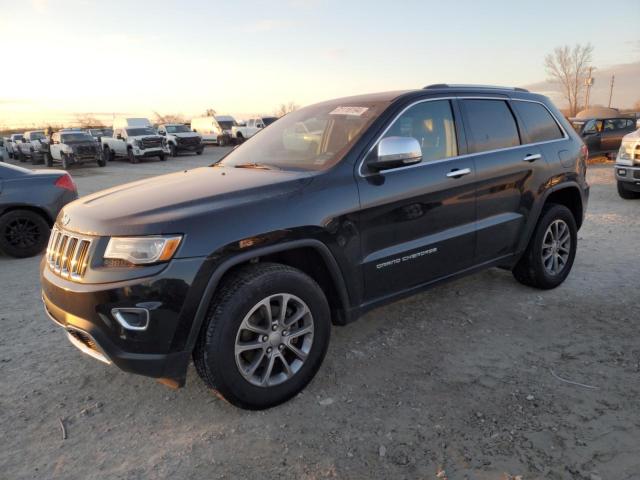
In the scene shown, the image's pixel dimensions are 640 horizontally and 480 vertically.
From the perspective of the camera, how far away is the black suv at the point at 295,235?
2.45 m

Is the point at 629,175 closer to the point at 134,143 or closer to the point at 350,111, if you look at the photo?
the point at 350,111

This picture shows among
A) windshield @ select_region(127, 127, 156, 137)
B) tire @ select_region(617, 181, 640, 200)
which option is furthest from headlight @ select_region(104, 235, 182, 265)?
windshield @ select_region(127, 127, 156, 137)

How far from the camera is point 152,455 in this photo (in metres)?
2.49

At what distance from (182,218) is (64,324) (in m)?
0.92

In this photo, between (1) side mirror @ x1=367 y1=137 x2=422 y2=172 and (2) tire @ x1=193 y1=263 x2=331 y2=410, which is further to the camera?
(1) side mirror @ x1=367 y1=137 x2=422 y2=172

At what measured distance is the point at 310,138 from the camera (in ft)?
11.9

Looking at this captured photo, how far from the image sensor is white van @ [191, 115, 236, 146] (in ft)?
111

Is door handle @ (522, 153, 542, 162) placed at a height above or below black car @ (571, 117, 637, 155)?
above

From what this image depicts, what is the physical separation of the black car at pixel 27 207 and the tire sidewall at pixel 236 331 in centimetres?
523

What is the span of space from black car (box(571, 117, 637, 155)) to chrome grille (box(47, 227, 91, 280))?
16.4m

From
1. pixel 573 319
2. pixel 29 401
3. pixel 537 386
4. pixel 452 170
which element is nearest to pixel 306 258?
pixel 452 170

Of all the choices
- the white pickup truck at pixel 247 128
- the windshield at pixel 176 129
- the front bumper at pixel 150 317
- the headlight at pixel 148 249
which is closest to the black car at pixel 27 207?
the front bumper at pixel 150 317

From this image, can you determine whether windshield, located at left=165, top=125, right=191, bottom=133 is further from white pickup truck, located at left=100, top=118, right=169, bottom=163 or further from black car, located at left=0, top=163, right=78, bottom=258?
black car, located at left=0, top=163, right=78, bottom=258

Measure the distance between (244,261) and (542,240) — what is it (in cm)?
297
